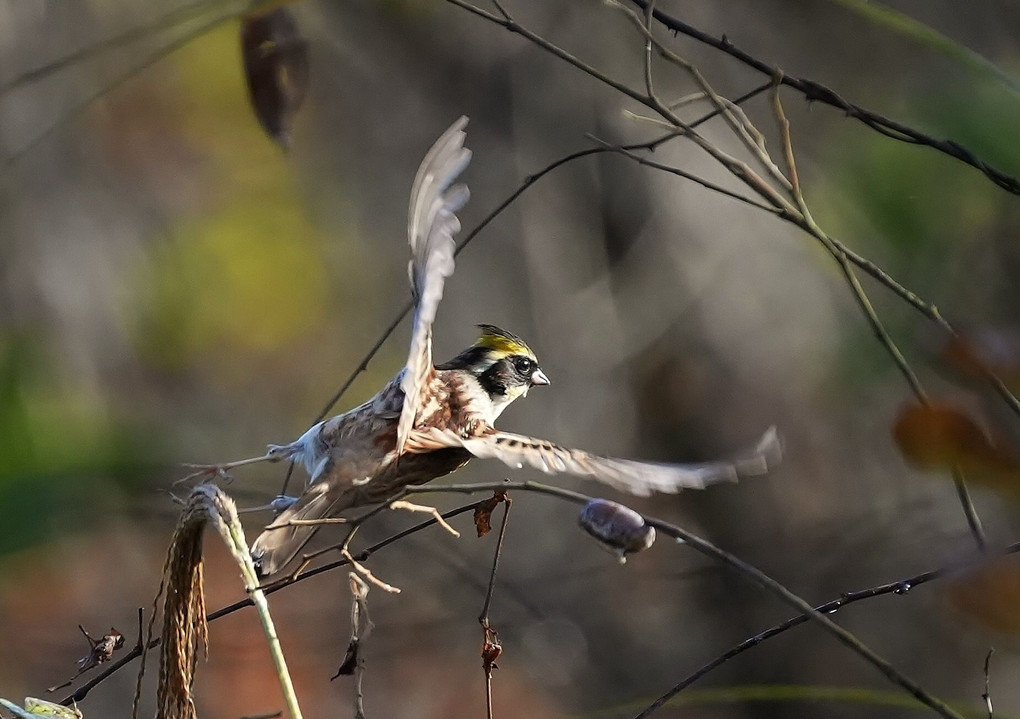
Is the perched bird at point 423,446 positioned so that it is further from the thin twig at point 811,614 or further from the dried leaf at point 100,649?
the thin twig at point 811,614

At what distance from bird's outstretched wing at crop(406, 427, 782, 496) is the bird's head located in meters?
0.55

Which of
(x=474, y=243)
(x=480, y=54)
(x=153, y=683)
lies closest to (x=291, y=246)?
(x=474, y=243)

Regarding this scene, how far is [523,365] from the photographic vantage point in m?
2.93

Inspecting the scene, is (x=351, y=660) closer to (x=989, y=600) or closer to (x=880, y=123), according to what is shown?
(x=989, y=600)

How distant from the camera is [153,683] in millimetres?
5816

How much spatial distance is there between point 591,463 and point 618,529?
2.12 feet

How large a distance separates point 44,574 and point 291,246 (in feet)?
8.99

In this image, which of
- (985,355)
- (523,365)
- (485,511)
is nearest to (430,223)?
(485,511)

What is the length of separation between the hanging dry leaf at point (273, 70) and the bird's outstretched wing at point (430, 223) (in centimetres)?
40

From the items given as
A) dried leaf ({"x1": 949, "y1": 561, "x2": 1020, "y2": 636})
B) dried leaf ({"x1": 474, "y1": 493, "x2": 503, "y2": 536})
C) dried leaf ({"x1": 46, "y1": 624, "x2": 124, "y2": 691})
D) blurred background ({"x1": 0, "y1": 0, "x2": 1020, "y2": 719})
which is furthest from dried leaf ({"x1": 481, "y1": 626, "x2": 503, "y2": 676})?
blurred background ({"x1": 0, "y1": 0, "x2": 1020, "y2": 719})

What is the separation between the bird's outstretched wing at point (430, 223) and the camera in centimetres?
189

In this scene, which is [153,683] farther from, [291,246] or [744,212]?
[744,212]

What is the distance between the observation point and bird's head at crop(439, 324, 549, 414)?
110 inches

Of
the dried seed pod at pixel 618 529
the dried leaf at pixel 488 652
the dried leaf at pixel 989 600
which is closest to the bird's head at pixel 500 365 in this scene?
the dried leaf at pixel 488 652
